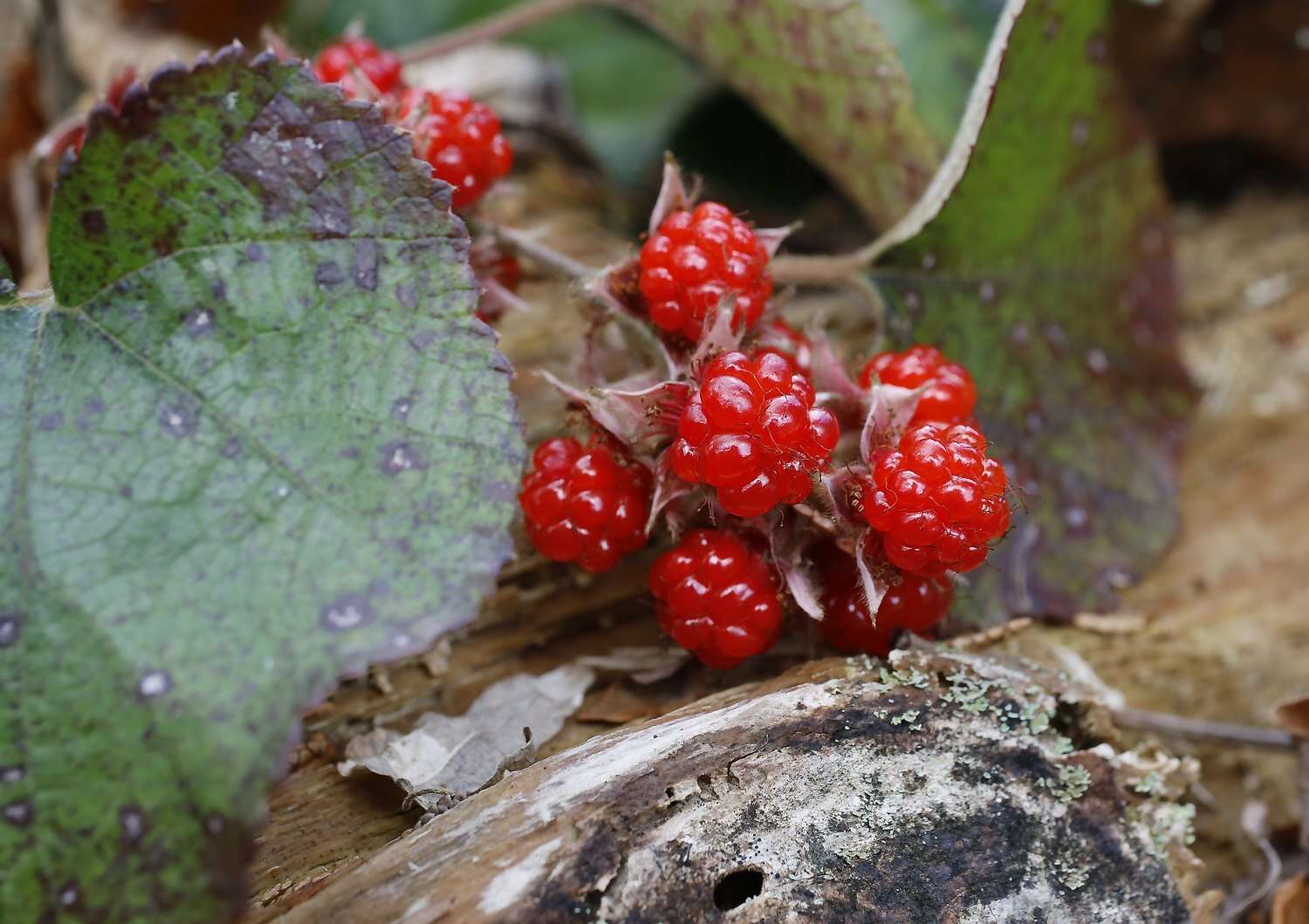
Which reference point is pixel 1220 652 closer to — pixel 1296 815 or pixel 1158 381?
pixel 1296 815

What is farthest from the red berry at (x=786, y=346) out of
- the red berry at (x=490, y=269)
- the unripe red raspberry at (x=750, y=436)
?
the red berry at (x=490, y=269)

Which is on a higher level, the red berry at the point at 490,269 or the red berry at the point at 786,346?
the red berry at the point at 490,269

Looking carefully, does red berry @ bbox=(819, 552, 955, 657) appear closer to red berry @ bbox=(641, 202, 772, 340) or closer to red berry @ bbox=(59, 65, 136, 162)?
red berry @ bbox=(641, 202, 772, 340)

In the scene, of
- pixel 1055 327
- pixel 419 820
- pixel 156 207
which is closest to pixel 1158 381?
pixel 1055 327

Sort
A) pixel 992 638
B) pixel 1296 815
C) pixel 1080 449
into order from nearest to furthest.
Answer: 1. pixel 992 638
2. pixel 1296 815
3. pixel 1080 449

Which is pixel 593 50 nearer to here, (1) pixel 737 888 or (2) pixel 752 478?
(2) pixel 752 478

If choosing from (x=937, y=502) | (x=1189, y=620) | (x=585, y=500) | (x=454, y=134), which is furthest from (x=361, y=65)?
(x=1189, y=620)

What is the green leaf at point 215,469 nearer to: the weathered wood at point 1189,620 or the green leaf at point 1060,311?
the weathered wood at point 1189,620
